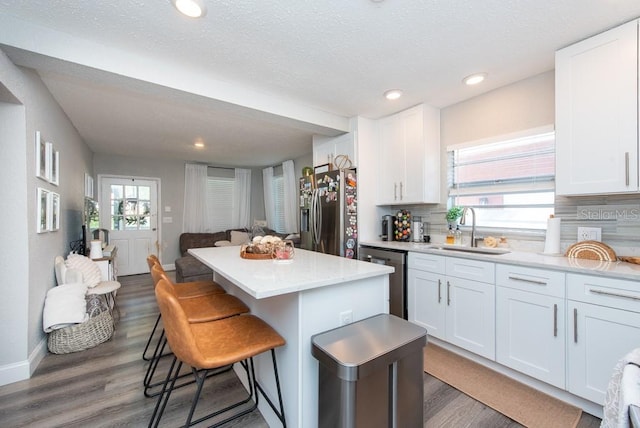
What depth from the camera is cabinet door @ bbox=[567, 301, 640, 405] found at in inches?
59.0

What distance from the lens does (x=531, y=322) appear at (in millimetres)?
1868

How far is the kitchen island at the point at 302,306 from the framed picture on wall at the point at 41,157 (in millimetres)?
1847

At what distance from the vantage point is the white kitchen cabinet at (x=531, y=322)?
5.73 feet

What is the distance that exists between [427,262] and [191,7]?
2.56 meters

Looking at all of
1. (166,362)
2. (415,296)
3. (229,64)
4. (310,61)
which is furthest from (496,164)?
(166,362)

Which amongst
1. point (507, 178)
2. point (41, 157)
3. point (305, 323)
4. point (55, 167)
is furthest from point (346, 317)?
point (55, 167)

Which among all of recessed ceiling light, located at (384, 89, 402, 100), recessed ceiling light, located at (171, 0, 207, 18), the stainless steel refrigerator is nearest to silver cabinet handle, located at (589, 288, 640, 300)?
the stainless steel refrigerator

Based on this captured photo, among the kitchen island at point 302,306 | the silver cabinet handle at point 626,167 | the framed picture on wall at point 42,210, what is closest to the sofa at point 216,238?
the framed picture on wall at point 42,210

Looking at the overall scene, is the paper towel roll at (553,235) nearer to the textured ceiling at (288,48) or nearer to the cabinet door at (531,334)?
the cabinet door at (531,334)

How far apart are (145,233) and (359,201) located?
474cm

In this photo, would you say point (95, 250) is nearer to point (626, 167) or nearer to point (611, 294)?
point (611, 294)

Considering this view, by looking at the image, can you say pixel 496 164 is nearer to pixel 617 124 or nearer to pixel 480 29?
pixel 617 124

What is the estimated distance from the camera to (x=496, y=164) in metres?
2.68

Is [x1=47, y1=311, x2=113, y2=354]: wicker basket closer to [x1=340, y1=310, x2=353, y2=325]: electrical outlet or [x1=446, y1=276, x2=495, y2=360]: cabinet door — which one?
[x1=340, y1=310, x2=353, y2=325]: electrical outlet
